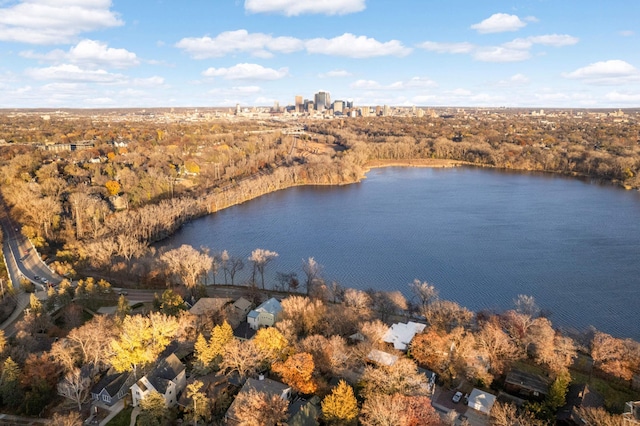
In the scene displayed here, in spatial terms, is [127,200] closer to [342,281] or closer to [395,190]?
[342,281]

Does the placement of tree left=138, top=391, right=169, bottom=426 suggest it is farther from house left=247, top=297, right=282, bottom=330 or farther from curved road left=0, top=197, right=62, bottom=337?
curved road left=0, top=197, right=62, bottom=337

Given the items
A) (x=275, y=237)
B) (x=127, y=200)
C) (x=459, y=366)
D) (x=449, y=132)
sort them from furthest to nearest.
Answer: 1. (x=449, y=132)
2. (x=127, y=200)
3. (x=275, y=237)
4. (x=459, y=366)

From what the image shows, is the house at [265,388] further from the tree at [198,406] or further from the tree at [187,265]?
the tree at [187,265]

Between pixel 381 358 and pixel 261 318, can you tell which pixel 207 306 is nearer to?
pixel 261 318

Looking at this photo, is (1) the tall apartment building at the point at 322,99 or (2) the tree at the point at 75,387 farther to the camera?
(1) the tall apartment building at the point at 322,99

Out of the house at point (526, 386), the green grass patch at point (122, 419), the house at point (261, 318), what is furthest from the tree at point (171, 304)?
the house at point (526, 386)

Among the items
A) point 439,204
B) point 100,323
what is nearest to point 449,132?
point 439,204
